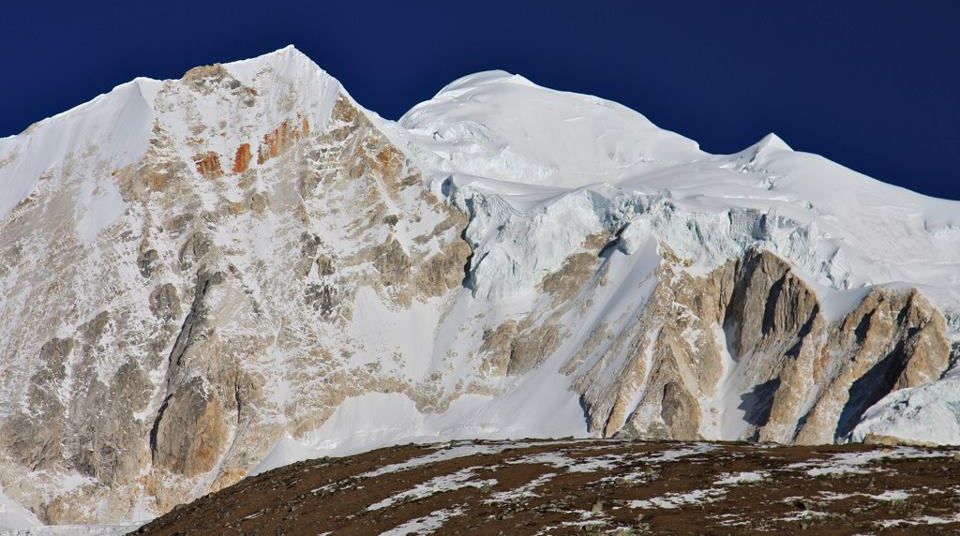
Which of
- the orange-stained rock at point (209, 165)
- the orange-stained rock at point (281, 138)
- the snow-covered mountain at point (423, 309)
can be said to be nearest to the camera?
the snow-covered mountain at point (423, 309)

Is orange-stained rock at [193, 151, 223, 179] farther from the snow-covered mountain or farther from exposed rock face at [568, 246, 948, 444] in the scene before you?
exposed rock face at [568, 246, 948, 444]

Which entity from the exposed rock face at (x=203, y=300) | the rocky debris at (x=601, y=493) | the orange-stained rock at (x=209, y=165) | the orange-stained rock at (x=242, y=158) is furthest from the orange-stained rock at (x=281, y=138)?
the rocky debris at (x=601, y=493)

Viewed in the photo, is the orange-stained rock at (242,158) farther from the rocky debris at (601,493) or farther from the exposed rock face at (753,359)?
the rocky debris at (601,493)

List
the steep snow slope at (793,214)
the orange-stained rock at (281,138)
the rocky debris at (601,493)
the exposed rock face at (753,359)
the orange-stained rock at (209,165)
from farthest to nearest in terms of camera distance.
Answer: the orange-stained rock at (281,138) → the orange-stained rock at (209,165) → the steep snow slope at (793,214) → the exposed rock face at (753,359) → the rocky debris at (601,493)

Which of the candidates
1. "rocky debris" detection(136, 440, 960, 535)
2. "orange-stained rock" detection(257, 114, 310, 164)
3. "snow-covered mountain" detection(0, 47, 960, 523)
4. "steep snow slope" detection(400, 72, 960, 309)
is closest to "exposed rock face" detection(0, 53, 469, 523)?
"orange-stained rock" detection(257, 114, 310, 164)

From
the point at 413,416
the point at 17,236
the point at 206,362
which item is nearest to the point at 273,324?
the point at 206,362

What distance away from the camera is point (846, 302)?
15288cm

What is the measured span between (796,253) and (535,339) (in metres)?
30.4

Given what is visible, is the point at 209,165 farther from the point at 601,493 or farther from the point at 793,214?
the point at 601,493

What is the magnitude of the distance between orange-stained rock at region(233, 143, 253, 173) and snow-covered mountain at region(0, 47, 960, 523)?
0.30m

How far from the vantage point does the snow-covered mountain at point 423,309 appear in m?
150

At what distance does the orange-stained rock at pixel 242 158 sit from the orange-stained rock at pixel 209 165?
214 cm

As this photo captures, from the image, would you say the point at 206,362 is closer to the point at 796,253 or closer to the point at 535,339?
the point at 535,339

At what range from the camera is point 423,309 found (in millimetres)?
175625
